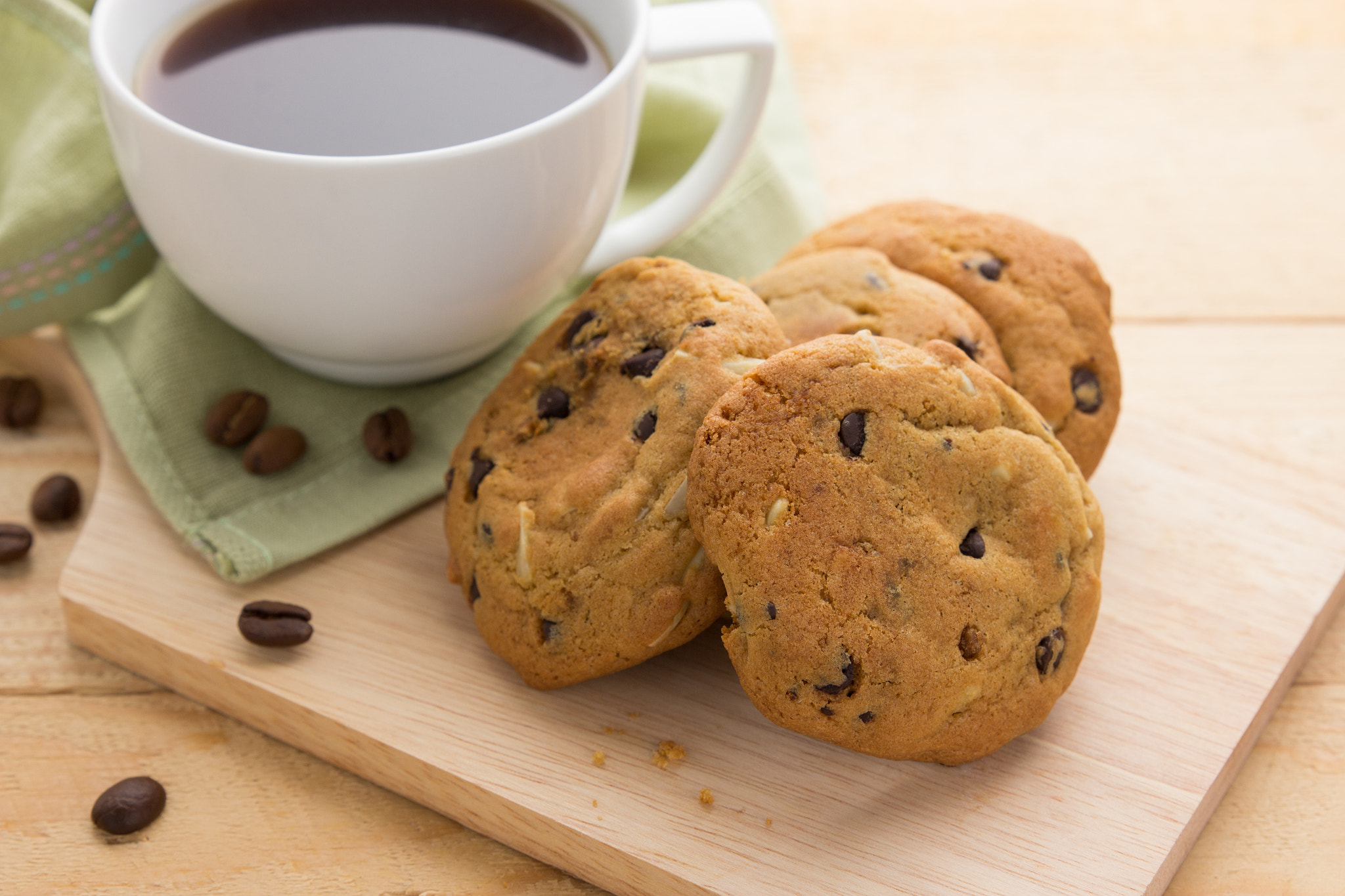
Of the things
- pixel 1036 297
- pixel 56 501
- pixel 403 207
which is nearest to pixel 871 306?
pixel 1036 297

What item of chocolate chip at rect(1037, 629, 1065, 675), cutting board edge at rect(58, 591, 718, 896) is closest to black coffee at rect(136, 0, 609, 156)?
cutting board edge at rect(58, 591, 718, 896)

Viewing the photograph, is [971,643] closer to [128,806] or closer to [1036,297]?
[1036,297]

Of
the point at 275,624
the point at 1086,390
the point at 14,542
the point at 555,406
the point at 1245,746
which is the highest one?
the point at 1086,390

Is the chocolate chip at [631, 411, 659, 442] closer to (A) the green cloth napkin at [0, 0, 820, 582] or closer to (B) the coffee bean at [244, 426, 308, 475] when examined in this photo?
(A) the green cloth napkin at [0, 0, 820, 582]

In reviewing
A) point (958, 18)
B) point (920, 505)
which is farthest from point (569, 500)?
point (958, 18)

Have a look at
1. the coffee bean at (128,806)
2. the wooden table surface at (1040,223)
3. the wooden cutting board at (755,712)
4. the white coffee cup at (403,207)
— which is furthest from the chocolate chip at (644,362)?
the coffee bean at (128,806)

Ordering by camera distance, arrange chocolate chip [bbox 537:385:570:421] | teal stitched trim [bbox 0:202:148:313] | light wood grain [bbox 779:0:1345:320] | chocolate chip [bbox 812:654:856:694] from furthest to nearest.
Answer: light wood grain [bbox 779:0:1345:320] → teal stitched trim [bbox 0:202:148:313] → chocolate chip [bbox 537:385:570:421] → chocolate chip [bbox 812:654:856:694]

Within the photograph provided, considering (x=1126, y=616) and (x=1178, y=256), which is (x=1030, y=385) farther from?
(x=1178, y=256)

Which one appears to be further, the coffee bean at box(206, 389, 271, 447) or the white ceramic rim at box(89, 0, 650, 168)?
the coffee bean at box(206, 389, 271, 447)
